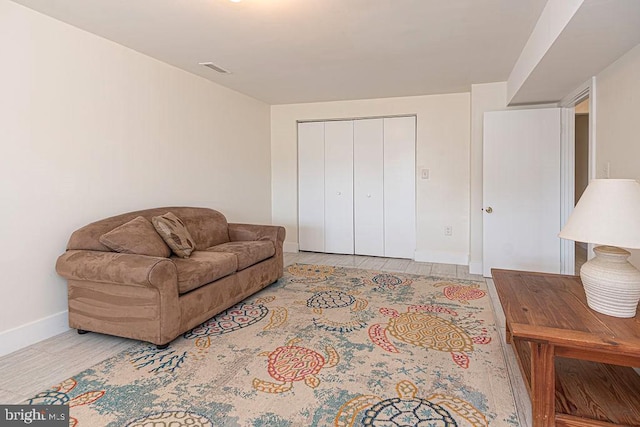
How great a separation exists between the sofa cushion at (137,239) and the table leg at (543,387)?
246cm

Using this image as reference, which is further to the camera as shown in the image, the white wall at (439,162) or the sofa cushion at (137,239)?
the white wall at (439,162)

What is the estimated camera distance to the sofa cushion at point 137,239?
2520 mm

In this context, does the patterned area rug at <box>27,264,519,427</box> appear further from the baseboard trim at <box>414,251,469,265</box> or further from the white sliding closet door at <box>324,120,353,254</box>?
the white sliding closet door at <box>324,120,353,254</box>

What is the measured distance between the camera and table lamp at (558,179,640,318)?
148 cm

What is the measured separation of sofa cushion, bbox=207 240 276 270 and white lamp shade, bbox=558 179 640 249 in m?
2.40

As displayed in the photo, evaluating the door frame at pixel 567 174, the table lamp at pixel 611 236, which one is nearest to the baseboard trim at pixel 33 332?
the table lamp at pixel 611 236

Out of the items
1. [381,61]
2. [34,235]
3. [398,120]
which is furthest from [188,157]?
[398,120]

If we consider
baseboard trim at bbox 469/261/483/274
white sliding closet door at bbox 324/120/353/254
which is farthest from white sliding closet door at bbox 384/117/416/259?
baseboard trim at bbox 469/261/483/274

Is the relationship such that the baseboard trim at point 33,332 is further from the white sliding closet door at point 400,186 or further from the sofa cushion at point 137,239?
the white sliding closet door at point 400,186

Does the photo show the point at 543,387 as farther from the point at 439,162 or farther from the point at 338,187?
the point at 338,187

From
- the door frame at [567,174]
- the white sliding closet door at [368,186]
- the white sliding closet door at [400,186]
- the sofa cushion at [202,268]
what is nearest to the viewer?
the sofa cushion at [202,268]

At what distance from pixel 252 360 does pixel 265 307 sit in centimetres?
94

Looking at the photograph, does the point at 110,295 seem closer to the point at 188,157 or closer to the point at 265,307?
the point at 265,307

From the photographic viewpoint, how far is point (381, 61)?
3.48 meters
